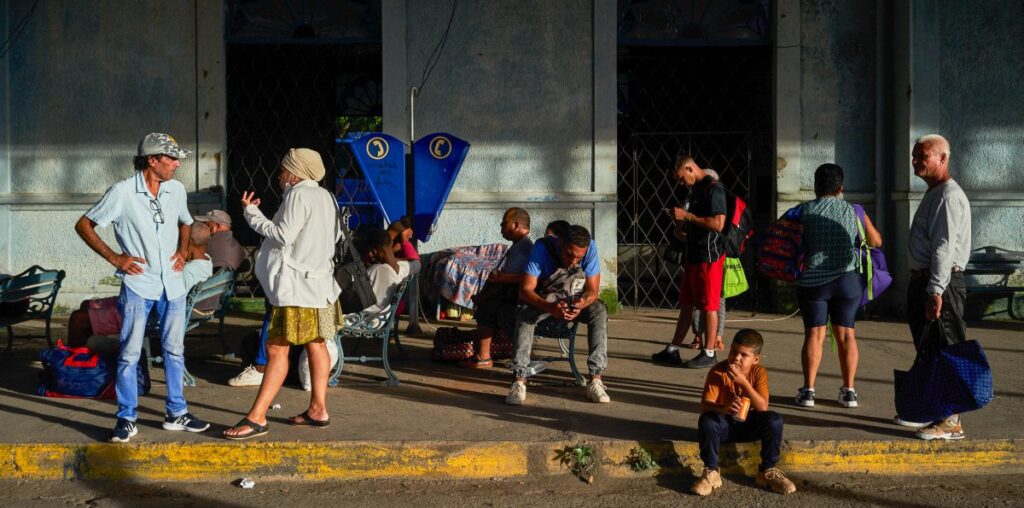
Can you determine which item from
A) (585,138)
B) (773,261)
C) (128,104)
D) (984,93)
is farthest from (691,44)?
(128,104)

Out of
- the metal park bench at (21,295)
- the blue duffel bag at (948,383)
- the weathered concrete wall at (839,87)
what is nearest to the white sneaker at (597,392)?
the blue duffel bag at (948,383)

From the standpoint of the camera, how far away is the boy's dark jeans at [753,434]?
5.07 meters

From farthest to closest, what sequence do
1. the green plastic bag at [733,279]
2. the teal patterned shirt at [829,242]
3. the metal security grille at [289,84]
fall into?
1. the metal security grille at [289,84]
2. the green plastic bag at [733,279]
3. the teal patterned shirt at [829,242]

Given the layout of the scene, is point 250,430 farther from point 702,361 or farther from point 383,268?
point 702,361

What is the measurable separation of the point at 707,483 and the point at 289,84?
9.14 metres

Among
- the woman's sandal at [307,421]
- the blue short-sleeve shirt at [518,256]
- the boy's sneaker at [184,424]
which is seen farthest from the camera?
the blue short-sleeve shirt at [518,256]

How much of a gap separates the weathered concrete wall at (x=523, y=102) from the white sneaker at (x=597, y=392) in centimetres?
417

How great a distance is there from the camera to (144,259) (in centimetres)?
546

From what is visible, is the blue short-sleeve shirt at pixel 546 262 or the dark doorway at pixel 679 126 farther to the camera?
the dark doorway at pixel 679 126

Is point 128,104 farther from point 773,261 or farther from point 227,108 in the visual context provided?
point 773,261

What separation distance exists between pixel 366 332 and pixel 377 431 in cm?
141

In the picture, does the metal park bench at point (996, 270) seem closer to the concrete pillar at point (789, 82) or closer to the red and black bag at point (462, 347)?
the concrete pillar at point (789, 82)

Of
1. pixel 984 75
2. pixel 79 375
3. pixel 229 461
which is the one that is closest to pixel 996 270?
pixel 984 75

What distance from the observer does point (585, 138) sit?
1043cm
